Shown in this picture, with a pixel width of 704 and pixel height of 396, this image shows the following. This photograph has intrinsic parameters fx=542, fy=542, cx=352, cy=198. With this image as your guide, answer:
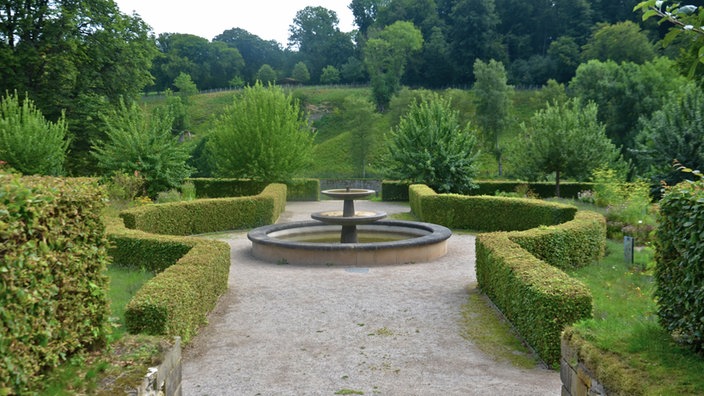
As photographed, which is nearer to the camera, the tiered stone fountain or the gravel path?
the gravel path

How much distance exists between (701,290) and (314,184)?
29.4m

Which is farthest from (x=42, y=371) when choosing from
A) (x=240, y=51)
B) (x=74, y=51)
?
(x=240, y=51)

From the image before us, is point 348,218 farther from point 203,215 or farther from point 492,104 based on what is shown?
point 492,104

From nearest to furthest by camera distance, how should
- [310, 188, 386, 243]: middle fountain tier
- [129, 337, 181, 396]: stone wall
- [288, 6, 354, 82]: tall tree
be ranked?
[129, 337, 181, 396]: stone wall
[310, 188, 386, 243]: middle fountain tier
[288, 6, 354, 82]: tall tree

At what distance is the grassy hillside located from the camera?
5150 cm

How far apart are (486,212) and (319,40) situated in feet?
→ 309

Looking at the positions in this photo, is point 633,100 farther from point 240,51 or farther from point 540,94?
point 240,51

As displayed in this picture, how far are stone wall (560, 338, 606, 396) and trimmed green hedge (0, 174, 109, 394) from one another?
14.2 ft

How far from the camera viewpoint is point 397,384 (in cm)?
618

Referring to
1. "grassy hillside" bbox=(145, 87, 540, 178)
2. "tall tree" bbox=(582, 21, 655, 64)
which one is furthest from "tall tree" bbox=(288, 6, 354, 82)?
"tall tree" bbox=(582, 21, 655, 64)

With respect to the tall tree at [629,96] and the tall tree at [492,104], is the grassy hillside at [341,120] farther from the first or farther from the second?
the tall tree at [629,96]

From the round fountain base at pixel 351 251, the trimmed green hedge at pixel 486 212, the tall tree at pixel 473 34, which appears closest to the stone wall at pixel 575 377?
the round fountain base at pixel 351 251

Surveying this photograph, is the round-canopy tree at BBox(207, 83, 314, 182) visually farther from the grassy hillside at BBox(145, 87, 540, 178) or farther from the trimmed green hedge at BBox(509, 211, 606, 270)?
the trimmed green hedge at BBox(509, 211, 606, 270)

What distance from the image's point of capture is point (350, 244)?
12961 millimetres
